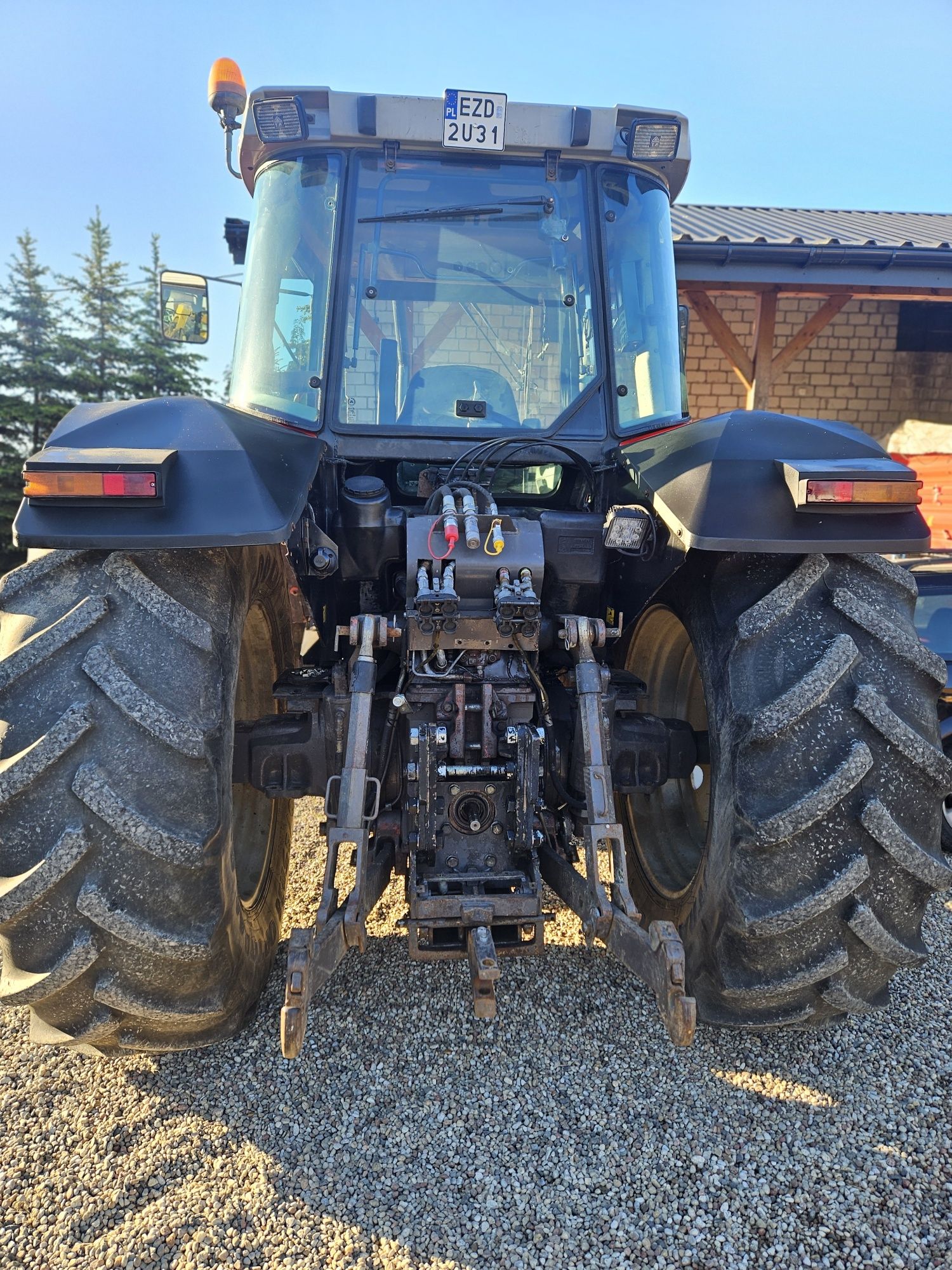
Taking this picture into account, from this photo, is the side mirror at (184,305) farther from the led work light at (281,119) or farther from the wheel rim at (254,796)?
the wheel rim at (254,796)

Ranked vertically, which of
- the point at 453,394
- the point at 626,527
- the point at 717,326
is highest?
the point at 717,326

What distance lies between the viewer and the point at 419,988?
2.77 metres

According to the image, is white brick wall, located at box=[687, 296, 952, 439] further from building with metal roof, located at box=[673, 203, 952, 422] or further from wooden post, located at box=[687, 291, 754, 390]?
wooden post, located at box=[687, 291, 754, 390]

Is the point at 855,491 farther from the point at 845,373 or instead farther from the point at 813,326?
the point at 845,373

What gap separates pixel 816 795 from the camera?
6.49ft

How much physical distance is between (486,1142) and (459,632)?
1293mm

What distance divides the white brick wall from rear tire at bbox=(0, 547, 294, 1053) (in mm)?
9982

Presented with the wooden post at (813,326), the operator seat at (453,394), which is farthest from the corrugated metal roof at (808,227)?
the operator seat at (453,394)

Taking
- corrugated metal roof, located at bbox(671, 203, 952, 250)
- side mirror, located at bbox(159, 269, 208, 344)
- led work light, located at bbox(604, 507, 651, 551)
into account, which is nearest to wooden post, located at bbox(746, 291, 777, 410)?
corrugated metal roof, located at bbox(671, 203, 952, 250)

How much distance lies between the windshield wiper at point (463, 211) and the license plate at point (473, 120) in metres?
0.19

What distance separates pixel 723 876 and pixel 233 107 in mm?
3281

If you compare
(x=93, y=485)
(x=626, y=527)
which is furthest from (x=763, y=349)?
(x=93, y=485)

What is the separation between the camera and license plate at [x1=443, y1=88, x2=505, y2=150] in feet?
9.76

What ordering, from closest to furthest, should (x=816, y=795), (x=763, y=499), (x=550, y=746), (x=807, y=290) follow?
1. (x=816, y=795)
2. (x=763, y=499)
3. (x=550, y=746)
4. (x=807, y=290)
